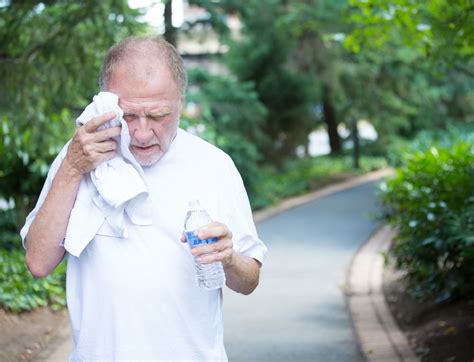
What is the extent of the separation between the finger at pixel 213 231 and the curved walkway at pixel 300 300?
4.03 m

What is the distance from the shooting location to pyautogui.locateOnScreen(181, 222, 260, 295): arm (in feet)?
7.95

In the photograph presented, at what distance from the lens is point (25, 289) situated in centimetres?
760

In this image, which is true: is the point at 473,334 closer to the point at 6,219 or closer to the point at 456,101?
the point at 6,219

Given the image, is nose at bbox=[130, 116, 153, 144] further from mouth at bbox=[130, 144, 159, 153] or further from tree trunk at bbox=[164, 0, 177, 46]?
tree trunk at bbox=[164, 0, 177, 46]

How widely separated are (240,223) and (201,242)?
0.36 metres

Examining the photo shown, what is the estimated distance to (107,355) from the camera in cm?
259

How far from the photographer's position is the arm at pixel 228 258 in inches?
95.3

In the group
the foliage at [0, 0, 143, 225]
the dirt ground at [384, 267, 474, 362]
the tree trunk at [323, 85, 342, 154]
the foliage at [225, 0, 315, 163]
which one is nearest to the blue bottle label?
the dirt ground at [384, 267, 474, 362]

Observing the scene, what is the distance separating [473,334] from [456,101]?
2683cm

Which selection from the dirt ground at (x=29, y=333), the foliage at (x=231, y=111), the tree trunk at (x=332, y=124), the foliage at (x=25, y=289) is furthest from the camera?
the tree trunk at (x=332, y=124)

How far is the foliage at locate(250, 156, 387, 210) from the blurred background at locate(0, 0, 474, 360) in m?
0.07

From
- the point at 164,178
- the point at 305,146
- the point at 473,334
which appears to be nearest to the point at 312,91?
the point at 305,146

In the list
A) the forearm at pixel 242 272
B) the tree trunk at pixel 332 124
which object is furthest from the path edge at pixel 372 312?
the tree trunk at pixel 332 124

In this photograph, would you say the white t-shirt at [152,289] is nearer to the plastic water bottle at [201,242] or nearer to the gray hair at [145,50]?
the plastic water bottle at [201,242]
